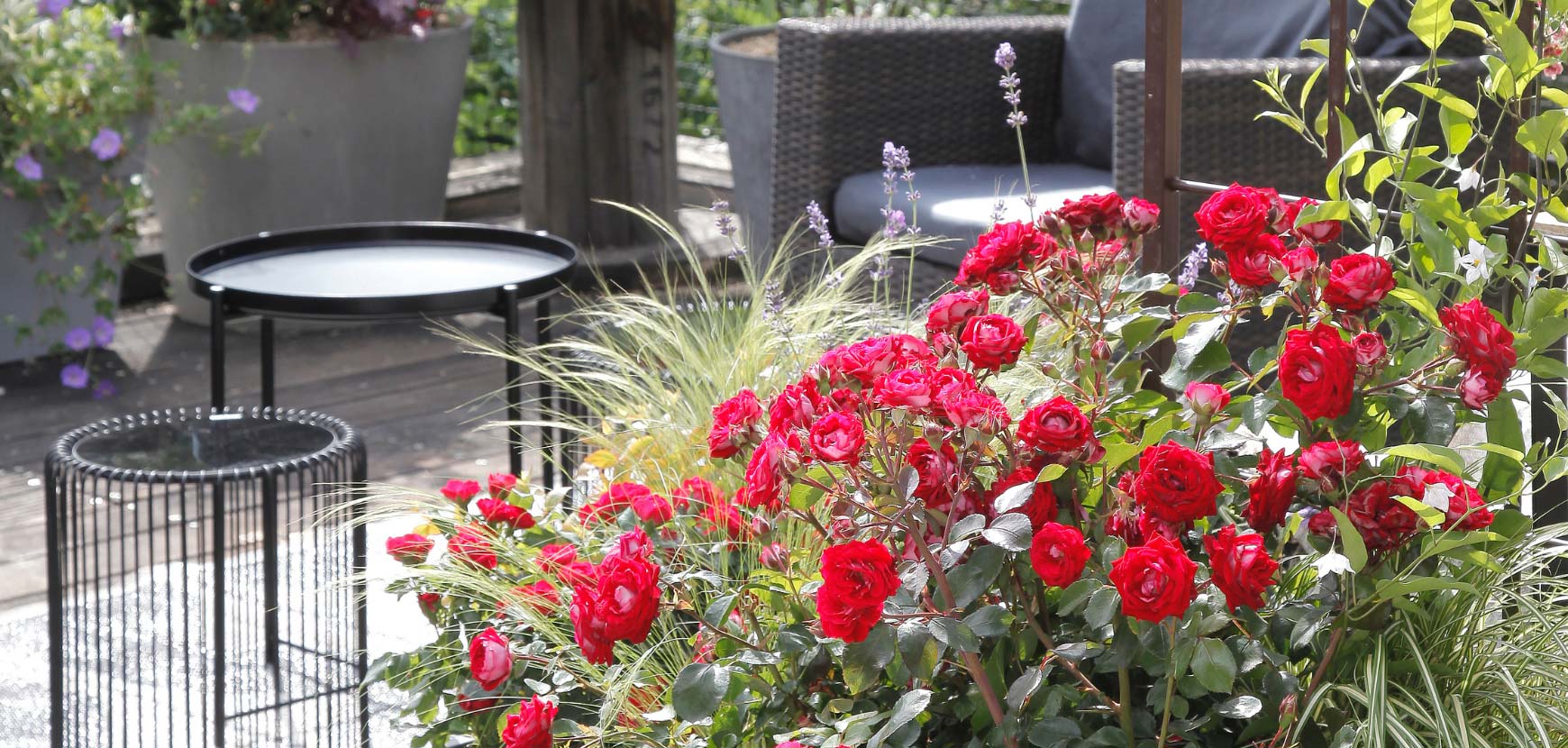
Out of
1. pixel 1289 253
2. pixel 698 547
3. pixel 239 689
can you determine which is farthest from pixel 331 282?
pixel 1289 253

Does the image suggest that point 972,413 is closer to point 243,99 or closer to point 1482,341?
point 1482,341

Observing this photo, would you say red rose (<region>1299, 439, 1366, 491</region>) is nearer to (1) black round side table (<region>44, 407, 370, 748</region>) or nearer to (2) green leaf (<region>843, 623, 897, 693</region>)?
(2) green leaf (<region>843, 623, 897, 693</region>)

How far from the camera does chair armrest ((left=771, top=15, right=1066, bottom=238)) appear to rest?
2.98m

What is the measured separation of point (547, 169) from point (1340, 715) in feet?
11.2

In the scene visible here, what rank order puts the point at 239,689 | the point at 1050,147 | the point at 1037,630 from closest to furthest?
the point at 1037,630, the point at 239,689, the point at 1050,147

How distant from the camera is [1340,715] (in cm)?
103

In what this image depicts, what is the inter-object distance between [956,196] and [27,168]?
1.97 m

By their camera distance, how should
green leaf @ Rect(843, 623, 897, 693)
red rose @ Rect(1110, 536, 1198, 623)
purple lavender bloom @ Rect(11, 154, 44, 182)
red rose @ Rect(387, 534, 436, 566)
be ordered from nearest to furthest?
red rose @ Rect(1110, 536, 1198, 623), green leaf @ Rect(843, 623, 897, 693), red rose @ Rect(387, 534, 436, 566), purple lavender bloom @ Rect(11, 154, 44, 182)

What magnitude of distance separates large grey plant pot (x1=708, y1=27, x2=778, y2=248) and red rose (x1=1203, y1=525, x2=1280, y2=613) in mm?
3039

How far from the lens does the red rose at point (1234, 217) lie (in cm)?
106

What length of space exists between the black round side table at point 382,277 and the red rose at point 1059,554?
0.97m

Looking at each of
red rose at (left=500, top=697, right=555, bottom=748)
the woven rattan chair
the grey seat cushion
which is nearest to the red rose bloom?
red rose at (left=500, top=697, right=555, bottom=748)

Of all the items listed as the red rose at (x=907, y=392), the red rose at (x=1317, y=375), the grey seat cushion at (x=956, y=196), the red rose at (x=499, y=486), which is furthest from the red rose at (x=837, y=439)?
the grey seat cushion at (x=956, y=196)

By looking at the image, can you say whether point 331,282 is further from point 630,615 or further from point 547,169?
point 547,169
